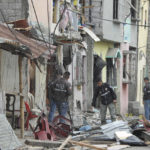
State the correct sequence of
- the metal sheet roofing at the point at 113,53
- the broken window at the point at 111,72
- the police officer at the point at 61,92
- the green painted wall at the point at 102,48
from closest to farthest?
1. the police officer at the point at 61,92
2. the green painted wall at the point at 102,48
3. the metal sheet roofing at the point at 113,53
4. the broken window at the point at 111,72

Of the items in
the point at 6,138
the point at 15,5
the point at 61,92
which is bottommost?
the point at 6,138

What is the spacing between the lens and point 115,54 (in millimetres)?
28984

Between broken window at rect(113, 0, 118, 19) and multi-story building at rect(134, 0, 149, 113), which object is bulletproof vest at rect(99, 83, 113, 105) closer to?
broken window at rect(113, 0, 118, 19)

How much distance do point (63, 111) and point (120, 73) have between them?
13.5 metres

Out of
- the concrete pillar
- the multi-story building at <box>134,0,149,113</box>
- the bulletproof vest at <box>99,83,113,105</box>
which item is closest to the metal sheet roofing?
the concrete pillar

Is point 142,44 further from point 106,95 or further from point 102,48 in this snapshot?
Answer: point 106,95

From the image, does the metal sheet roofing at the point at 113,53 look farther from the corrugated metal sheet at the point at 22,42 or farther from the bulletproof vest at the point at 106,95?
the corrugated metal sheet at the point at 22,42

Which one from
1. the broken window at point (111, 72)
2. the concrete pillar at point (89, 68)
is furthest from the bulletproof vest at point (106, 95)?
the broken window at point (111, 72)

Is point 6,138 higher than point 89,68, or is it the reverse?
point 6,138

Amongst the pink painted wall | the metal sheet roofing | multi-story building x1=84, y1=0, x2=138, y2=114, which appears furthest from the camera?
the pink painted wall

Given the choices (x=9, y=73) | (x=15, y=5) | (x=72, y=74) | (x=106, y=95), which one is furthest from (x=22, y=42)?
(x=72, y=74)

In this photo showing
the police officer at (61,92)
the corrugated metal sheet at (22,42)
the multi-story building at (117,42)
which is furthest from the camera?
the multi-story building at (117,42)

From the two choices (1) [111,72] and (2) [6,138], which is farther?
(1) [111,72]

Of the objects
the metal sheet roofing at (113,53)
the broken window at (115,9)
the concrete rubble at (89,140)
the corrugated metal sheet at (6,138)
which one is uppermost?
the broken window at (115,9)
